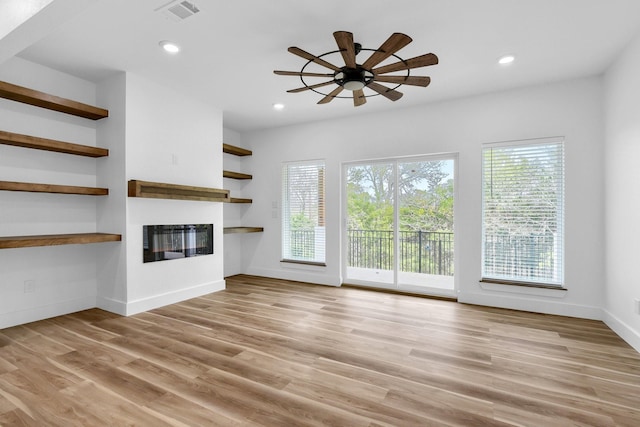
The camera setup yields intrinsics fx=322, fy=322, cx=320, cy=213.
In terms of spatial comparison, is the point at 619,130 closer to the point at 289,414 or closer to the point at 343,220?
the point at 343,220

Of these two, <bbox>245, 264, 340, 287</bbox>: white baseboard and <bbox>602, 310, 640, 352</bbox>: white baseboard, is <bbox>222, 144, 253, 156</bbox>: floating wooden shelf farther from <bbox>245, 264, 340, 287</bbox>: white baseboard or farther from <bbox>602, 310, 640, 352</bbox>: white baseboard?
<bbox>602, 310, 640, 352</bbox>: white baseboard

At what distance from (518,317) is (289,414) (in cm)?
305

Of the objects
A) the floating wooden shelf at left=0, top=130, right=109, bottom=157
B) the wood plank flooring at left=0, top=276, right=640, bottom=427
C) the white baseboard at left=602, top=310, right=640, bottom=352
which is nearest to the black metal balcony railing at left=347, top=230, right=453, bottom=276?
the wood plank flooring at left=0, top=276, right=640, bottom=427

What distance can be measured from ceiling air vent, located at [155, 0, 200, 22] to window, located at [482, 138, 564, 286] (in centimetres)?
366

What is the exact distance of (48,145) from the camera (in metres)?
3.26

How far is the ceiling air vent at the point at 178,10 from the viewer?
2.43m

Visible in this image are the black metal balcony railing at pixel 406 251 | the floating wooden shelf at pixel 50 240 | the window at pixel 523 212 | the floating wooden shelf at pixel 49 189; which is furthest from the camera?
the black metal balcony railing at pixel 406 251

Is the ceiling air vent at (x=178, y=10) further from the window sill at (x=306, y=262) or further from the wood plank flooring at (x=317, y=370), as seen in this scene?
the window sill at (x=306, y=262)

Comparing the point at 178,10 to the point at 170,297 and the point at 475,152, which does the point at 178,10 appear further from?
the point at 475,152

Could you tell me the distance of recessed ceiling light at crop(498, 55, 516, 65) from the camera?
3211 millimetres

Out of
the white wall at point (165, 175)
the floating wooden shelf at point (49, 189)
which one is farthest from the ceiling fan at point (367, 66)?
the floating wooden shelf at point (49, 189)

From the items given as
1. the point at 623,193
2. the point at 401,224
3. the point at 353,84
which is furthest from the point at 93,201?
the point at 623,193

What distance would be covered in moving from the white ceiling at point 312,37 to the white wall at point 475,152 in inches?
13.4

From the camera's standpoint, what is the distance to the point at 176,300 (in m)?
4.22
